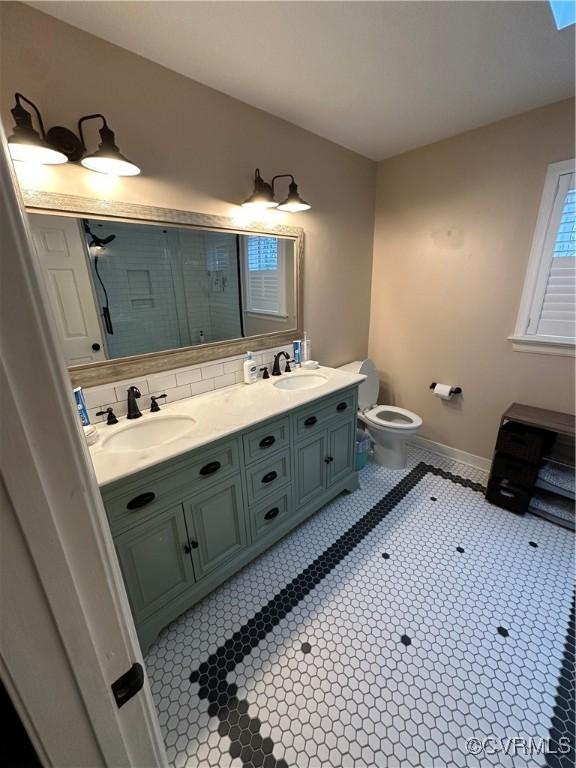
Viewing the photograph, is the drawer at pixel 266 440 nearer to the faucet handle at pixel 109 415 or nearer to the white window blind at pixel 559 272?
the faucet handle at pixel 109 415

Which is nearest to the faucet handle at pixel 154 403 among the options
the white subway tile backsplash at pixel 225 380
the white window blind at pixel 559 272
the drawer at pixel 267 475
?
the white subway tile backsplash at pixel 225 380

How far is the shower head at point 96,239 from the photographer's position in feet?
4.45

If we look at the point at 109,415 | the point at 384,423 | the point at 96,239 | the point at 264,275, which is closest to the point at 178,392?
the point at 109,415

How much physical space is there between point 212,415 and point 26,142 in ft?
3.97

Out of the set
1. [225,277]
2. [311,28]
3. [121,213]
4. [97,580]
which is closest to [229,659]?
[97,580]

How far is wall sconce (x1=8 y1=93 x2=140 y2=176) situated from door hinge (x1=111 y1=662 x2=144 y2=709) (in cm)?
151

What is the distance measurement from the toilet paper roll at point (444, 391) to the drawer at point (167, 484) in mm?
1842

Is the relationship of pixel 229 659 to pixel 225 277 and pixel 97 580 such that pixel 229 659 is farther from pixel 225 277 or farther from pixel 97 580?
pixel 225 277

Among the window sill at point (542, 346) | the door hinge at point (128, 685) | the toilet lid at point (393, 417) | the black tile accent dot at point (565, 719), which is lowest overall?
the black tile accent dot at point (565, 719)

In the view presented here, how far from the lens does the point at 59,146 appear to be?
3.96ft

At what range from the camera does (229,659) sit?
1342mm

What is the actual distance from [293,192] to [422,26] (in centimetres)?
83

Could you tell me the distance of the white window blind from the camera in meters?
1.87

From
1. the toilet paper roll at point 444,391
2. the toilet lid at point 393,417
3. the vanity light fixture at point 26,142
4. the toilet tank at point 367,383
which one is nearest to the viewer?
the vanity light fixture at point 26,142
